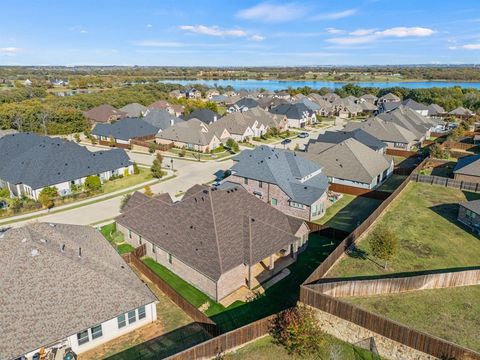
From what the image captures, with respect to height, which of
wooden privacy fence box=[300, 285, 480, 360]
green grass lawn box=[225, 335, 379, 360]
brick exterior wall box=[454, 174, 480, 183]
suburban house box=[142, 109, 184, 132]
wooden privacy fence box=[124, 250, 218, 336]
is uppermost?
suburban house box=[142, 109, 184, 132]

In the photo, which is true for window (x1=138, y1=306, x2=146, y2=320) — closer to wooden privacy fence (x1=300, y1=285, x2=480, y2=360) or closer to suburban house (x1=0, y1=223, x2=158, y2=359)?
suburban house (x1=0, y1=223, x2=158, y2=359)

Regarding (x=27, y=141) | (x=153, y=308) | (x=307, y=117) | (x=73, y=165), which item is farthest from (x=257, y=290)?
(x=307, y=117)

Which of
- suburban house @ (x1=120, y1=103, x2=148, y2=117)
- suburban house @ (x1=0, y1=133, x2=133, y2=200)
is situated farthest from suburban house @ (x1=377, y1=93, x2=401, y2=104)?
suburban house @ (x1=0, y1=133, x2=133, y2=200)

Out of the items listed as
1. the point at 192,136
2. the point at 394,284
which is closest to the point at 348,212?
the point at 394,284

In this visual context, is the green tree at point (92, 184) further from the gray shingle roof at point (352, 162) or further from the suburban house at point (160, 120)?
the suburban house at point (160, 120)

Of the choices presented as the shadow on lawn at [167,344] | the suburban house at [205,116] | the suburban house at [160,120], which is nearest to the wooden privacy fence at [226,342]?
the shadow on lawn at [167,344]

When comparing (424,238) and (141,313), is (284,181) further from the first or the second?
(141,313)

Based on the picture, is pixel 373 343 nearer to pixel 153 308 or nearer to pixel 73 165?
pixel 153 308
